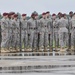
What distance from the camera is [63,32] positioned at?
2769 centimetres

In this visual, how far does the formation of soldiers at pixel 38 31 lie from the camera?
27.1m

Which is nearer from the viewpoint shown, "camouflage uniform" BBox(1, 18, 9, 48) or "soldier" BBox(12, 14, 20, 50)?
"camouflage uniform" BBox(1, 18, 9, 48)

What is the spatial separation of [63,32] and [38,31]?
1414mm

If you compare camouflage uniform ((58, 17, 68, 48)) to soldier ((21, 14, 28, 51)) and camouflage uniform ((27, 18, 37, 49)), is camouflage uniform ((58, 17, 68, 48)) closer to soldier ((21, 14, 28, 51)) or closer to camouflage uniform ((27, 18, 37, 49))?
camouflage uniform ((27, 18, 37, 49))

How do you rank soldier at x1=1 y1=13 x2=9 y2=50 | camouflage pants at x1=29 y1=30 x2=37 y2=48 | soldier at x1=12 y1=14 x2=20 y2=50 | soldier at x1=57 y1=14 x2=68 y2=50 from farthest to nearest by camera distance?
1. camouflage pants at x1=29 y1=30 x2=37 y2=48
2. soldier at x1=57 y1=14 x2=68 y2=50
3. soldier at x1=12 y1=14 x2=20 y2=50
4. soldier at x1=1 y1=13 x2=9 y2=50

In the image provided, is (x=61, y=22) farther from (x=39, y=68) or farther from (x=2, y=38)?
(x=39, y=68)

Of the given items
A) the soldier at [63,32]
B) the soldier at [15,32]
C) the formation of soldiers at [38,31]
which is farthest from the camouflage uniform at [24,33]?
the soldier at [63,32]

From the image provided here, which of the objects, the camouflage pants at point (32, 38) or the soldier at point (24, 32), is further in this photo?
the camouflage pants at point (32, 38)

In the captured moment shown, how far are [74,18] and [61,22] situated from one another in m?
0.76

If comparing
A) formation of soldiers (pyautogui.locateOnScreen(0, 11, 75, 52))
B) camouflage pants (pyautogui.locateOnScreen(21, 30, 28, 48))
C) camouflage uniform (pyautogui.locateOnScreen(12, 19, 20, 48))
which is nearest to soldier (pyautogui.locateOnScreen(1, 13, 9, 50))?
formation of soldiers (pyautogui.locateOnScreen(0, 11, 75, 52))

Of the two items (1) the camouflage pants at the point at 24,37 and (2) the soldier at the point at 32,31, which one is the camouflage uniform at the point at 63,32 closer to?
(2) the soldier at the point at 32,31

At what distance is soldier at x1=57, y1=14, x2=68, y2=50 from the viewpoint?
27.5 metres

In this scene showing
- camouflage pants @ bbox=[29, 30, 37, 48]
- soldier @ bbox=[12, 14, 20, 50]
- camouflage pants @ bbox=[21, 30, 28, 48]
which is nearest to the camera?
soldier @ bbox=[12, 14, 20, 50]

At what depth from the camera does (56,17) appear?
93.2ft
